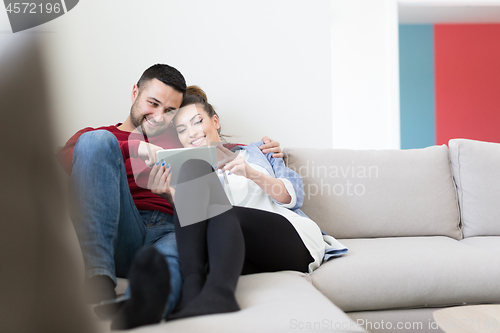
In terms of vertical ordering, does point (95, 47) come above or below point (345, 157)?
above

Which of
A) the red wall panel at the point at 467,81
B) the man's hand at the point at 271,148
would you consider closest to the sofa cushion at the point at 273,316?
the man's hand at the point at 271,148

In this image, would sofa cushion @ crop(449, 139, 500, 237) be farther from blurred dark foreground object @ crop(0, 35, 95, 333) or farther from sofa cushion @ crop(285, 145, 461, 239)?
blurred dark foreground object @ crop(0, 35, 95, 333)

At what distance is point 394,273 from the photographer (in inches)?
48.0

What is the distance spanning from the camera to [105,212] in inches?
36.6

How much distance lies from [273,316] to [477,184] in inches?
60.2

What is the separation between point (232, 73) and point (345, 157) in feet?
2.56

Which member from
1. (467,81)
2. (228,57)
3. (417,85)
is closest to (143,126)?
(228,57)

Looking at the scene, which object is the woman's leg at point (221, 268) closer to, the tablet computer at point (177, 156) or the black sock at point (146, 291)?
the black sock at point (146, 291)

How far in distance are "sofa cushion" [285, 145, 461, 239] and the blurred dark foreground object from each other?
1.55 metres

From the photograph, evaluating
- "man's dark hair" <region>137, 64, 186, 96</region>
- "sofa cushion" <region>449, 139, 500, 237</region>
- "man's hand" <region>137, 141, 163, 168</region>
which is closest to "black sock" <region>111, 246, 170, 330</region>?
"man's hand" <region>137, 141, 163, 168</region>

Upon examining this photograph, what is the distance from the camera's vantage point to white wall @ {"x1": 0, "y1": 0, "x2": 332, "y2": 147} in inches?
76.7

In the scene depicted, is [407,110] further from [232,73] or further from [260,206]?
[260,206]

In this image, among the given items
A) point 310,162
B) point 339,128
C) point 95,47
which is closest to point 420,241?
point 310,162

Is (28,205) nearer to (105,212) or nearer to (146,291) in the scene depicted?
(146,291)
